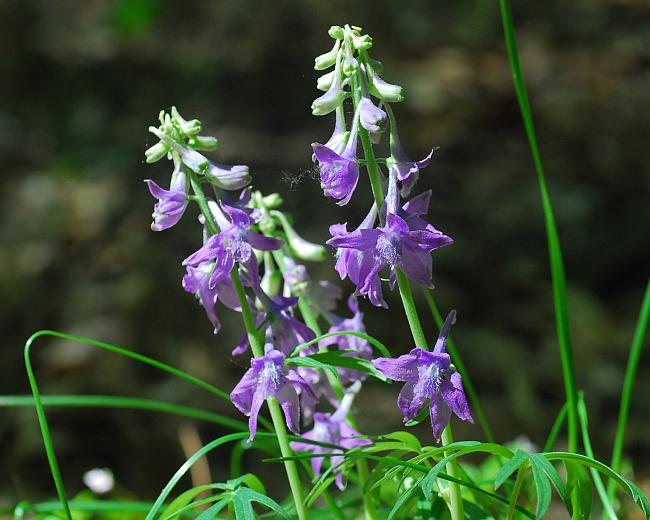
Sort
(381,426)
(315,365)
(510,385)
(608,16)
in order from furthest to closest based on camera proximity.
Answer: (608,16) → (510,385) → (381,426) → (315,365)

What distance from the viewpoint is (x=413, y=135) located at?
534 cm

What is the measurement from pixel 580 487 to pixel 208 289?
25.9 inches

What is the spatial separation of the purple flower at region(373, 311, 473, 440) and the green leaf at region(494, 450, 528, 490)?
0.11 metres

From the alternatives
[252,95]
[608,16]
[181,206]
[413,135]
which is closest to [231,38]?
[252,95]

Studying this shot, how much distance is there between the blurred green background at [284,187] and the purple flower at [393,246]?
9.86 ft

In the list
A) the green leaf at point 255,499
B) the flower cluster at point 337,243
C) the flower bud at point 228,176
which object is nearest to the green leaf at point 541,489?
the flower cluster at point 337,243

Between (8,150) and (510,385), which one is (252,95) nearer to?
(8,150)

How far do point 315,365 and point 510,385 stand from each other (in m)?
3.53

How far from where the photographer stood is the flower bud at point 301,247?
1.46 m

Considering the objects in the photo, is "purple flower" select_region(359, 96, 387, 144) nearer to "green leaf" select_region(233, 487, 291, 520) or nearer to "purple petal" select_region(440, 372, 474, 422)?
"purple petal" select_region(440, 372, 474, 422)

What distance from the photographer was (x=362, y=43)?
114cm

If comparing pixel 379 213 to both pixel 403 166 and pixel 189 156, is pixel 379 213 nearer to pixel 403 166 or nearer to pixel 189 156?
pixel 403 166

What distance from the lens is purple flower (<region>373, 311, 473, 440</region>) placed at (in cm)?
108

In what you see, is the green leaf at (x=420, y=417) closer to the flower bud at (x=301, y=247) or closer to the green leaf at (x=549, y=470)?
the green leaf at (x=549, y=470)
